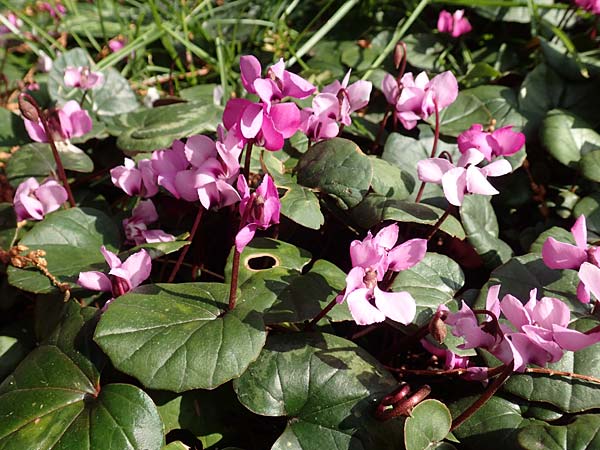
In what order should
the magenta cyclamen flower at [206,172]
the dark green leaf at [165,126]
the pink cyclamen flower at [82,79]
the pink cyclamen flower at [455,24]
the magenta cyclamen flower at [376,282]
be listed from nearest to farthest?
the magenta cyclamen flower at [376,282] → the magenta cyclamen flower at [206,172] → the dark green leaf at [165,126] → the pink cyclamen flower at [82,79] → the pink cyclamen flower at [455,24]

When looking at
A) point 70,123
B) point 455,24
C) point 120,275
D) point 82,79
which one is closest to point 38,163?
point 70,123

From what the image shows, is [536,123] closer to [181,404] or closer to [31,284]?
[181,404]

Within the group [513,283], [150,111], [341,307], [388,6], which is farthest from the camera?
[388,6]

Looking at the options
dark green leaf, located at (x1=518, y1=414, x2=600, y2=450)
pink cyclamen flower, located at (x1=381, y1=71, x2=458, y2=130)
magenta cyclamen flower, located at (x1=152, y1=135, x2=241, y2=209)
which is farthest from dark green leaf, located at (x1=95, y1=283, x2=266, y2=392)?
pink cyclamen flower, located at (x1=381, y1=71, x2=458, y2=130)

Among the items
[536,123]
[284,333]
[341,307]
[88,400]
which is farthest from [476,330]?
[536,123]

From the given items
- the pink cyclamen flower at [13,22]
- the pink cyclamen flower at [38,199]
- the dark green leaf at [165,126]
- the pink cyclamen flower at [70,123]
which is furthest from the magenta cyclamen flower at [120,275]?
the pink cyclamen flower at [13,22]

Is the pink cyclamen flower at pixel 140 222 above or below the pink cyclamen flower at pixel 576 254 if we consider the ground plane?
below

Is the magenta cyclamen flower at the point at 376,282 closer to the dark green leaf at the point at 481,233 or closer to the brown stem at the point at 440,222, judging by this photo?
the brown stem at the point at 440,222
